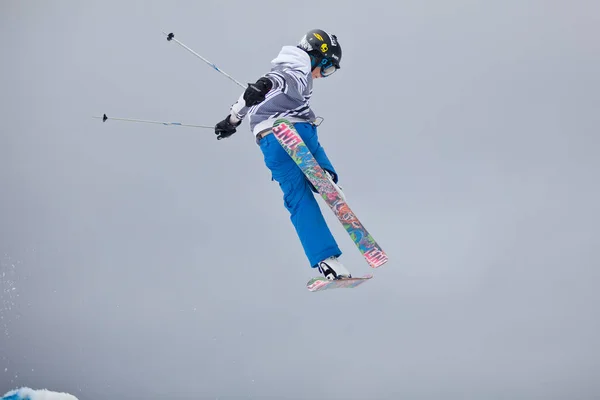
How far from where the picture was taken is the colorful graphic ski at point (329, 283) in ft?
24.9

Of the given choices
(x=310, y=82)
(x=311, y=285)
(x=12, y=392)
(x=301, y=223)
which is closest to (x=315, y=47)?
(x=310, y=82)

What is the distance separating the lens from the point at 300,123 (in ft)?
26.6

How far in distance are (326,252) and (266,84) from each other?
154cm

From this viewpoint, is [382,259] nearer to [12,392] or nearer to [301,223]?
[301,223]

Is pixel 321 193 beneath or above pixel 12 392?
above

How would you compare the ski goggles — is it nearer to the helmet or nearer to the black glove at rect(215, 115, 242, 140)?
the helmet

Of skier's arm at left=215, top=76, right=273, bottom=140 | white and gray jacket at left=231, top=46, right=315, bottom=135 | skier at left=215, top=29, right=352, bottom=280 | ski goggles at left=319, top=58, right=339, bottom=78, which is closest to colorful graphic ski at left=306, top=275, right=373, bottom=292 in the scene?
skier at left=215, top=29, right=352, bottom=280

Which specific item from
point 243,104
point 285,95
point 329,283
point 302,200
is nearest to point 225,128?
point 243,104

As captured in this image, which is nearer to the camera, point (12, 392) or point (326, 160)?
point (12, 392)

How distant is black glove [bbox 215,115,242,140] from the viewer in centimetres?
Result: 829

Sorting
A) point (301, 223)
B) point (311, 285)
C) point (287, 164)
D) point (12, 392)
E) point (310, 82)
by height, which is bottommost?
point (12, 392)

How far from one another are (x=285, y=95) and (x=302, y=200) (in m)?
0.93

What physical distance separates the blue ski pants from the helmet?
1.89 feet

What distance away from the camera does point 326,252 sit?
7.88 metres
